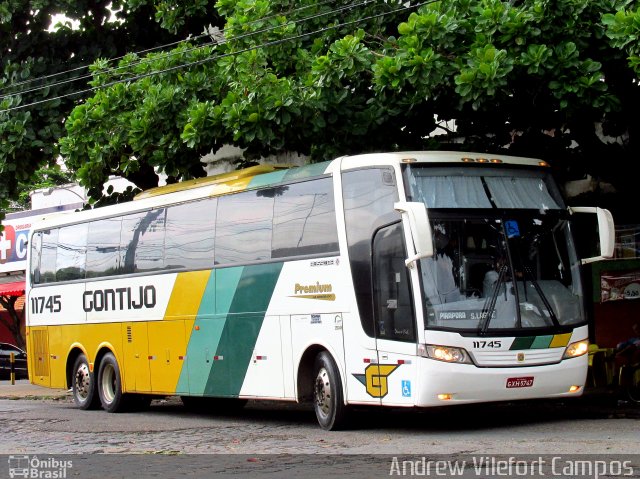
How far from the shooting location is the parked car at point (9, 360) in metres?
33.3

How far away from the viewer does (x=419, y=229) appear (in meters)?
12.1

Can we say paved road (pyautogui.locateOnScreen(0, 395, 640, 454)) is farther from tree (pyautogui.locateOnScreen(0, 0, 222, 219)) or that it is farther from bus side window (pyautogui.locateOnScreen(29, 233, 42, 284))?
tree (pyautogui.locateOnScreen(0, 0, 222, 219))

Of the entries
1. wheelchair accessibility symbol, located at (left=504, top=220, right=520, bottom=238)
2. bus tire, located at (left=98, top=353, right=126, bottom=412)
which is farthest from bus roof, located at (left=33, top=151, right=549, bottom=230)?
bus tire, located at (left=98, top=353, right=126, bottom=412)

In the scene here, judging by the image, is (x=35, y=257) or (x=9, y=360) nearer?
(x=35, y=257)

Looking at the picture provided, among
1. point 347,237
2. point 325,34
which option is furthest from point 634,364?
point 325,34

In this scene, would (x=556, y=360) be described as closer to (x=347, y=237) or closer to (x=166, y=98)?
(x=347, y=237)

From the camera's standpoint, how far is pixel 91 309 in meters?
19.8

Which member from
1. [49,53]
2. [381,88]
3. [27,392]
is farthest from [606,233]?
[27,392]

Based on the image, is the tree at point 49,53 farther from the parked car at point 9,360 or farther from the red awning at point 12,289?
the red awning at point 12,289

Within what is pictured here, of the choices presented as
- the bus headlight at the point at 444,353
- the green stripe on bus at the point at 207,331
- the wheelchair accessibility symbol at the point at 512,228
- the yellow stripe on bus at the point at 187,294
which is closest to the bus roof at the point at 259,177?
the wheelchair accessibility symbol at the point at 512,228

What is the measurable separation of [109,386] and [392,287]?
818 cm

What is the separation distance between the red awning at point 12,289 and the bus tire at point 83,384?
1503 centimetres

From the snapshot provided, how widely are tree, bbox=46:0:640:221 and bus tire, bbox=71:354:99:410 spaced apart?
3292 mm

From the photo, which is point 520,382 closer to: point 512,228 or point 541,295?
point 541,295
